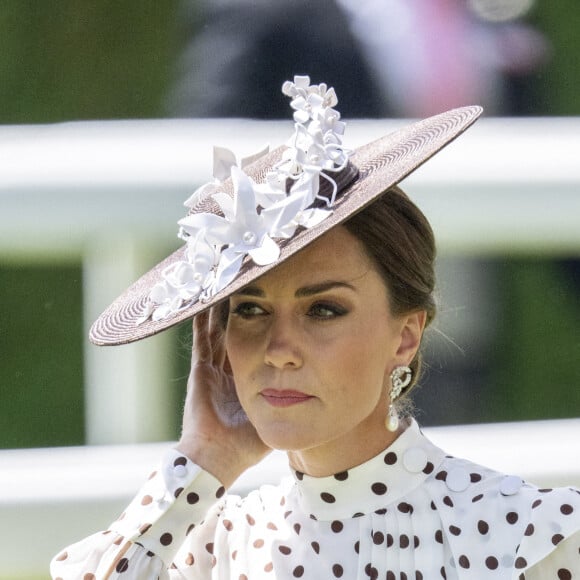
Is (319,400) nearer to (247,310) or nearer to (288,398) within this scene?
(288,398)

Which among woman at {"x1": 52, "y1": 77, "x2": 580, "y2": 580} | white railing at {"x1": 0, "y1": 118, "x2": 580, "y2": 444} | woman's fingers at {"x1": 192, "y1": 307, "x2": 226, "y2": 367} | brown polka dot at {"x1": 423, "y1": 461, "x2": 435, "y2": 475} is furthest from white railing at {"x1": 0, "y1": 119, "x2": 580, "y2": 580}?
brown polka dot at {"x1": 423, "y1": 461, "x2": 435, "y2": 475}

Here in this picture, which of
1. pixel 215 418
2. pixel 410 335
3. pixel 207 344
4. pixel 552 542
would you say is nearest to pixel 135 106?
pixel 207 344

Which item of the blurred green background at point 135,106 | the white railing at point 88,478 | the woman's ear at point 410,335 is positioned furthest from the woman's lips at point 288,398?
the blurred green background at point 135,106

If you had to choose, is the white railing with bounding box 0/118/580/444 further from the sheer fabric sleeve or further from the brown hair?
the sheer fabric sleeve

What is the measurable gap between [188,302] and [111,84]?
1.89m

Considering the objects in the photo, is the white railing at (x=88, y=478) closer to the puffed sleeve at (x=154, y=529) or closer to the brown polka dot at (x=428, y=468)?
the puffed sleeve at (x=154, y=529)

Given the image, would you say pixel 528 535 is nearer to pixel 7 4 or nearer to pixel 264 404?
pixel 264 404

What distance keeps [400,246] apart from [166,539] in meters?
0.67

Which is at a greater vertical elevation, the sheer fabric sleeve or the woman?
the woman

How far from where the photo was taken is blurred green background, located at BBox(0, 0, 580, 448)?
3.68m

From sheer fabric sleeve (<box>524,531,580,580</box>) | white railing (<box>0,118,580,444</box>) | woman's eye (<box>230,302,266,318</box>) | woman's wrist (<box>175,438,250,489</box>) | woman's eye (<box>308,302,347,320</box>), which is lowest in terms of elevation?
sheer fabric sleeve (<box>524,531,580,580</box>)

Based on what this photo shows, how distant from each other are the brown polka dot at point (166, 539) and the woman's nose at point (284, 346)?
0.39 meters

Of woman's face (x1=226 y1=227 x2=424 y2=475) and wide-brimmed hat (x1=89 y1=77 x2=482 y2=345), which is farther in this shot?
woman's face (x1=226 y1=227 x2=424 y2=475)

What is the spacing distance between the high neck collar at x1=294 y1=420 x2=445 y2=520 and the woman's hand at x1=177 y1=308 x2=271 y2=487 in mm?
185
